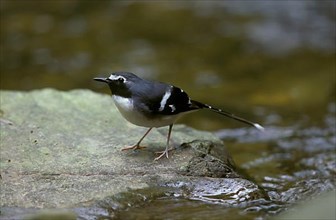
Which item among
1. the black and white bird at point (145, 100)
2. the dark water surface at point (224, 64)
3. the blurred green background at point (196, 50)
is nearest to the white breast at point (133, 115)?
the black and white bird at point (145, 100)

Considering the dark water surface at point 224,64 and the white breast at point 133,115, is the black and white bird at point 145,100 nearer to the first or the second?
the white breast at point 133,115

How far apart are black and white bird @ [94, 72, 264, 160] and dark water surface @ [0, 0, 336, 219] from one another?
72 cm

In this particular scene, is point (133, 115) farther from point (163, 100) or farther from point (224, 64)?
point (224, 64)

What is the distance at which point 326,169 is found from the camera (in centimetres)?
682

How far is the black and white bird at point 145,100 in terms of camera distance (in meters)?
5.11

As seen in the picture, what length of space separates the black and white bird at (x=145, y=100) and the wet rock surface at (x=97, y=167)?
33 cm

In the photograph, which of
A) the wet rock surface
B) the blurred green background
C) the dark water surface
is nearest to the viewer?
the wet rock surface

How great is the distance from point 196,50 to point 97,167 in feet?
23.7

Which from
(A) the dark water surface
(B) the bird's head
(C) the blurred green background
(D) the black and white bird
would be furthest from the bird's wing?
(C) the blurred green background

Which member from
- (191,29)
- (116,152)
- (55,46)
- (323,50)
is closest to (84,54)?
(55,46)

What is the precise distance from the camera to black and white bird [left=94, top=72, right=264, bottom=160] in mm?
5105

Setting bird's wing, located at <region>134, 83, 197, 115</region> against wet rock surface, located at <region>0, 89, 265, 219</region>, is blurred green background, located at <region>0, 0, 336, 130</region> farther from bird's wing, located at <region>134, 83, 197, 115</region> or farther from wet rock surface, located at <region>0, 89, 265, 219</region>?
bird's wing, located at <region>134, 83, 197, 115</region>

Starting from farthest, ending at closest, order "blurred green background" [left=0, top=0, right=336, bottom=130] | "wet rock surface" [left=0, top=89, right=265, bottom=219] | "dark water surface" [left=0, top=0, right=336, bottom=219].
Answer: "blurred green background" [left=0, top=0, right=336, bottom=130]
"dark water surface" [left=0, top=0, right=336, bottom=219]
"wet rock surface" [left=0, top=89, right=265, bottom=219]

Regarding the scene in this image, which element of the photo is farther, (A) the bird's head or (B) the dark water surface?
(B) the dark water surface
